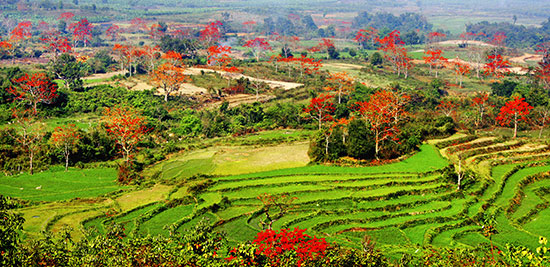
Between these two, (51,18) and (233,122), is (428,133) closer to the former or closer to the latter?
(233,122)

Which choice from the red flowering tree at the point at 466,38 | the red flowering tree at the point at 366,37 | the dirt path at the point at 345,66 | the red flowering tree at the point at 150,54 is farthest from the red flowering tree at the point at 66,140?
the red flowering tree at the point at 466,38

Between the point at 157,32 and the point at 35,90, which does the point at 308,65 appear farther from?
the point at 35,90

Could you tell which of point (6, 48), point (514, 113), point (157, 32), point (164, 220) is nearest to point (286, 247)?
point (164, 220)

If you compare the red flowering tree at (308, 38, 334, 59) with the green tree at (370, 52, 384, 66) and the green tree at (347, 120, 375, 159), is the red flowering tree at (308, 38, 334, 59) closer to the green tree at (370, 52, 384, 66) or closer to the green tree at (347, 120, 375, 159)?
the green tree at (370, 52, 384, 66)

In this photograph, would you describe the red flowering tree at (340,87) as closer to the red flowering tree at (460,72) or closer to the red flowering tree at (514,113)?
the red flowering tree at (514,113)

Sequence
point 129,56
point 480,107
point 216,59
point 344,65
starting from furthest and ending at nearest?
point 344,65, point 216,59, point 129,56, point 480,107

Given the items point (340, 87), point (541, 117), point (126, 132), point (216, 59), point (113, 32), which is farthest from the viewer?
point (113, 32)

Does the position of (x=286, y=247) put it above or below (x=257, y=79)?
above

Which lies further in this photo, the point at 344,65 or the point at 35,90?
the point at 344,65

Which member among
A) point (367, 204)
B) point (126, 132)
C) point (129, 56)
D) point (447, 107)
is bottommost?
point (367, 204)
